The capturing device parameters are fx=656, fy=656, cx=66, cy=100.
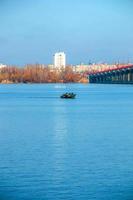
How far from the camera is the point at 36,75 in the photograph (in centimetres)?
11425

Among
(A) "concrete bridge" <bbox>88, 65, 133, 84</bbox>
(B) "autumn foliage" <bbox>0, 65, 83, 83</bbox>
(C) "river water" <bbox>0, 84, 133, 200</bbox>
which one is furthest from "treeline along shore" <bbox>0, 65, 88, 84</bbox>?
(C) "river water" <bbox>0, 84, 133, 200</bbox>

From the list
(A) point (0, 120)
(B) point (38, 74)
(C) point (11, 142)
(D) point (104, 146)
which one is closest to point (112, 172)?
(D) point (104, 146)

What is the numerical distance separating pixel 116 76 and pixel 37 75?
23.8m

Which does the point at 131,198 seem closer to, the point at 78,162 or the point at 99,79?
the point at 78,162

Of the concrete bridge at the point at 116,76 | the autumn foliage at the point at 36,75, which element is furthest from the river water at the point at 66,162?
the autumn foliage at the point at 36,75

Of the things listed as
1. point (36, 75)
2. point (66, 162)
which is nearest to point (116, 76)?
point (36, 75)

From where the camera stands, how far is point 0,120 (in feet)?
83.7

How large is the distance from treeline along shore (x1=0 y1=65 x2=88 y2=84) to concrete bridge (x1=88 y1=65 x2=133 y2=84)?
1241 centimetres

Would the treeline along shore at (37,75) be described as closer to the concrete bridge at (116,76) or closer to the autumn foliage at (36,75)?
the autumn foliage at (36,75)

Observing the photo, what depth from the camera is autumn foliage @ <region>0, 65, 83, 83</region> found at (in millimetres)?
113000

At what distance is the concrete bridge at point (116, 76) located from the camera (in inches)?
3378

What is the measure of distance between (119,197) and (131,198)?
0.66 feet

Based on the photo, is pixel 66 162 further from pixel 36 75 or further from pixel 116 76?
pixel 36 75

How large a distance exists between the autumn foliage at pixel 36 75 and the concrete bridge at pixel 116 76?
12376mm
